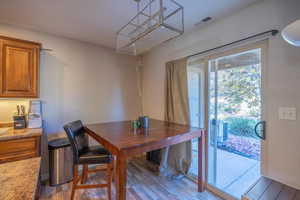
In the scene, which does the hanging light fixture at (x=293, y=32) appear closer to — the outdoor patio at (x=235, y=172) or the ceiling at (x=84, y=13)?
the ceiling at (x=84, y=13)

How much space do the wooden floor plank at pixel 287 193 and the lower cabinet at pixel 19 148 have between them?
110 inches

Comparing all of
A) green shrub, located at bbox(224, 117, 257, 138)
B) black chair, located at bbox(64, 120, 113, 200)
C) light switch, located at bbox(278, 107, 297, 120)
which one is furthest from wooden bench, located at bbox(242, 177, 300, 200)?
black chair, located at bbox(64, 120, 113, 200)

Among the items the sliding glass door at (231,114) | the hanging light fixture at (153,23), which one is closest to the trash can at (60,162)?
the hanging light fixture at (153,23)

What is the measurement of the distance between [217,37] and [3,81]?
3112 mm

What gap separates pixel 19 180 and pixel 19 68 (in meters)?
1.92

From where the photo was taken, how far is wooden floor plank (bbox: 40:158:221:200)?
2006 mm

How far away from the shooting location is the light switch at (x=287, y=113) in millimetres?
1452

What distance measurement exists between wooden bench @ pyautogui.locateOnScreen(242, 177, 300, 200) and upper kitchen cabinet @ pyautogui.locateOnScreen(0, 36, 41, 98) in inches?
117

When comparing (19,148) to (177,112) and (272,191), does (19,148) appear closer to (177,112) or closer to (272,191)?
(177,112)

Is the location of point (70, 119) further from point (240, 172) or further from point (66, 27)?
point (240, 172)

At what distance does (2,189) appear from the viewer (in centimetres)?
77

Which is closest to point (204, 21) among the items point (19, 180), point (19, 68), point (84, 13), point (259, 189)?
point (84, 13)

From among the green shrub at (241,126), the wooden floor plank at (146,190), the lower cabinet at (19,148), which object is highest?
the green shrub at (241,126)

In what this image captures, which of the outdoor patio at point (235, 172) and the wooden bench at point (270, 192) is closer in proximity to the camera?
the wooden bench at point (270, 192)
